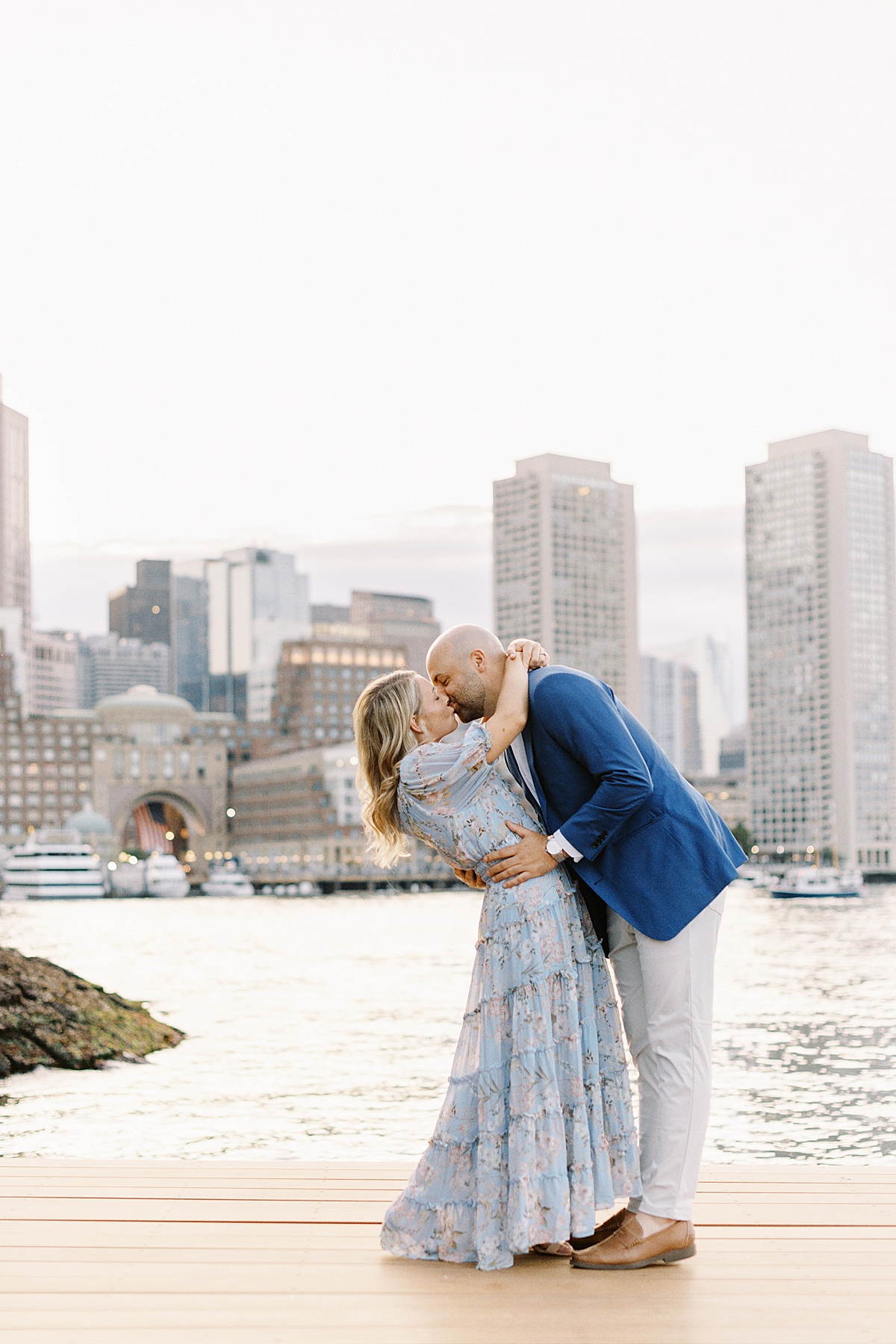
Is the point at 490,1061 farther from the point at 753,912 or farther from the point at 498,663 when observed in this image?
the point at 753,912

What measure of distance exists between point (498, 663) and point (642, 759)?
513mm

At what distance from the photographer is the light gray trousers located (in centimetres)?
428

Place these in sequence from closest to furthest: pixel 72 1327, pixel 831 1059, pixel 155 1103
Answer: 1. pixel 72 1327
2. pixel 155 1103
3. pixel 831 1059

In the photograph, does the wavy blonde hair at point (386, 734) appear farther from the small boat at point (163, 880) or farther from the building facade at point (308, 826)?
the building facade at point (308, 826)

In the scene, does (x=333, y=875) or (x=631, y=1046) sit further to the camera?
(x=333, y=875)

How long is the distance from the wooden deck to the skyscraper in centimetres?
17000

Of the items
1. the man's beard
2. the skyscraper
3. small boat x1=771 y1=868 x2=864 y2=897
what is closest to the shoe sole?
the man's beard

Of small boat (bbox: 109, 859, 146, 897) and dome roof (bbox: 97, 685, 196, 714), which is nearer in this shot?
small boat (bbox: 109, 859, 146, 897)

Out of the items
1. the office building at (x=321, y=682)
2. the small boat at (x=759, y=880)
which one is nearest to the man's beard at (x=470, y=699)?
the small boat at (x=759, y=880)

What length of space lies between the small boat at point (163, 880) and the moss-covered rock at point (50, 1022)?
319 ft

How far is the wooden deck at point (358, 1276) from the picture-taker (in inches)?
142

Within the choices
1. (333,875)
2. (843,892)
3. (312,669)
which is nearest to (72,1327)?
(843,892)

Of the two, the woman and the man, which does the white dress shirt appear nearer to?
the man

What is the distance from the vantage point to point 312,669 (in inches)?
6905
